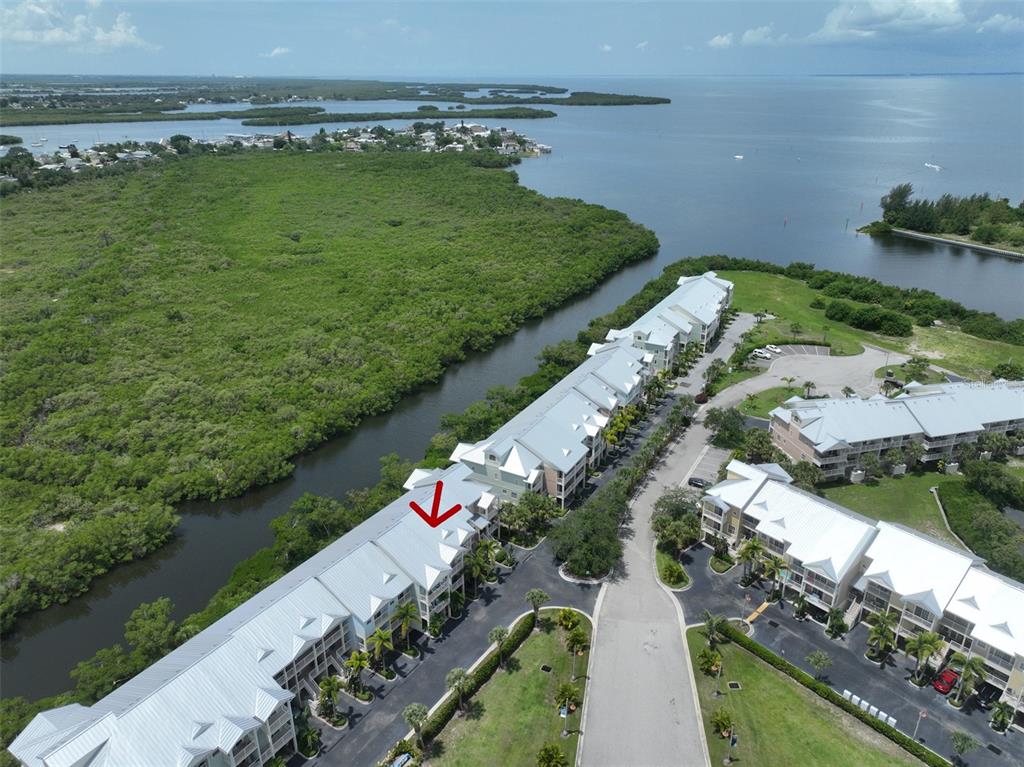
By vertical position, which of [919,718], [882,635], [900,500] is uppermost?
[882,635]

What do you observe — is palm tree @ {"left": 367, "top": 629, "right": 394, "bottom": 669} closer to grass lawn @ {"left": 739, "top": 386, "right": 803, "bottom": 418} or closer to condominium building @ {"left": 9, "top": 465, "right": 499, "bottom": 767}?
condominium building @ {"left": 9, "top": 465, "right": 499, "bottom": 767}

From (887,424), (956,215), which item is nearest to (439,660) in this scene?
(887,424)

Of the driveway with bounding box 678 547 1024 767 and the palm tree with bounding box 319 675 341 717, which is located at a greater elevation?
the palm tree with bounding box 319 675 341 717

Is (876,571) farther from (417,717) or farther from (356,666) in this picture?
(356,666)

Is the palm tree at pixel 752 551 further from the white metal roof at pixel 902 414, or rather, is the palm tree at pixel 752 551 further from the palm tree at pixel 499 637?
the palm tree at pixel 499 637

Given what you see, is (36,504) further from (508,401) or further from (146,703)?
(508,401)

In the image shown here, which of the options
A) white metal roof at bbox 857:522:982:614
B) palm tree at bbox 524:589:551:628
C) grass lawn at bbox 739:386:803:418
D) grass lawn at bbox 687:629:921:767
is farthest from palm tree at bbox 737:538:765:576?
grass lawn at bbox 739:386:803:418
